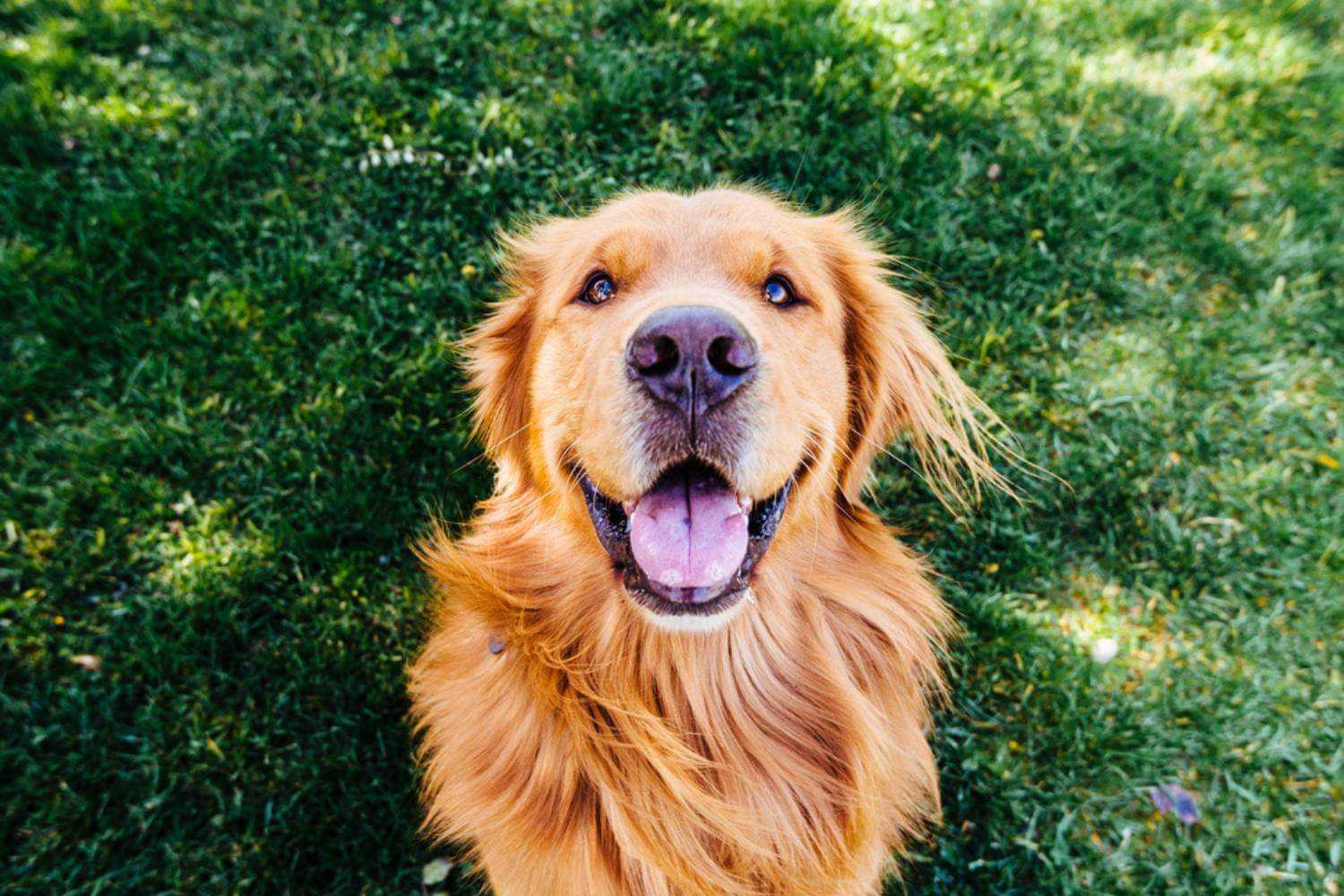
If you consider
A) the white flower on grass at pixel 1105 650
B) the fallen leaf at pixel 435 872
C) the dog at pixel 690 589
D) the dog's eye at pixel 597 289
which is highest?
the dog's eye at pixel 597 289

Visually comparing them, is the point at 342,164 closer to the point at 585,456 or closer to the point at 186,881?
the point at 585,456

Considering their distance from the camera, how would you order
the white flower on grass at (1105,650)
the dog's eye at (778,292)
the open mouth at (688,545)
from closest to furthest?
the open mouth at (688,545)
the dog's eye at (778,292)
the white flower on grass at (1105,650)

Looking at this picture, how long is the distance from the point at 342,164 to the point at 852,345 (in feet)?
9.34

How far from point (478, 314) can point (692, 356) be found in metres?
2.26

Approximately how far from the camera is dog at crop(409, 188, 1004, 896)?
1.88 metres

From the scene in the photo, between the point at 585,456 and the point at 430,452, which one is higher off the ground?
the point at 585,456

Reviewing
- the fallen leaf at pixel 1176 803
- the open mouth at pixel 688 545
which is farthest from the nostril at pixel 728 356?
the fallen leaf at pixel 1176 803

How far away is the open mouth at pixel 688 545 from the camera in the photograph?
187cm

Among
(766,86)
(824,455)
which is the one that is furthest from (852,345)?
(766,86)

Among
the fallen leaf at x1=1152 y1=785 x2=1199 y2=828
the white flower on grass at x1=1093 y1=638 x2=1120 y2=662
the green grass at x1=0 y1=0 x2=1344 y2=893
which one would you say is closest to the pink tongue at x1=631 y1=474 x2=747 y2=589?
the green grass at x1=0 y1=0 x2=1344 y2=893

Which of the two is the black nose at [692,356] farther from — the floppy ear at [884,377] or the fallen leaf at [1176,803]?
the fallen leaf at [1176,803]

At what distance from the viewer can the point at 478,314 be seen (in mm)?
3715

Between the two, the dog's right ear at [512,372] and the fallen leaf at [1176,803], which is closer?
the dog's right ear at [512,372]

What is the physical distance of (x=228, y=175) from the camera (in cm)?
393
